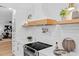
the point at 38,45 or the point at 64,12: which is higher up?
the point at 64,12

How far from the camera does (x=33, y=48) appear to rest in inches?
67.7

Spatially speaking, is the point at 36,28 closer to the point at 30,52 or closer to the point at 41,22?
the point at 41,22

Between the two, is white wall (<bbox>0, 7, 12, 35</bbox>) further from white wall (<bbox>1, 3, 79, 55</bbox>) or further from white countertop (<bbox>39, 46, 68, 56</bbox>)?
white countertop (<bbox>39, 46, 68, 56</bbox>)

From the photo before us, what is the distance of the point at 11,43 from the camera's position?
1.68m

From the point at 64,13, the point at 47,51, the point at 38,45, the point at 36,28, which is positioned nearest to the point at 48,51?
the point at 47,51

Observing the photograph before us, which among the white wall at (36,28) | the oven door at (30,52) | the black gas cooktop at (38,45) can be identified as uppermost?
the white wall at (36,28)

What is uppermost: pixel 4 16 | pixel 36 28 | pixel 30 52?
pixel 4 16

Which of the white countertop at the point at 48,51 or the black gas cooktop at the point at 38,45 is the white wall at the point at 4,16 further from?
the white countertop at the point at 48,51

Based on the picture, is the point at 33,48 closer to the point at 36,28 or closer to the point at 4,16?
the point at 36,28

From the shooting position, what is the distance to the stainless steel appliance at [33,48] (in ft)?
5.59

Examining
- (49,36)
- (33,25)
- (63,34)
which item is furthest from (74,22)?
(33,25)

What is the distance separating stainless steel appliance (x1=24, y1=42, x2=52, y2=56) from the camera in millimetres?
1704

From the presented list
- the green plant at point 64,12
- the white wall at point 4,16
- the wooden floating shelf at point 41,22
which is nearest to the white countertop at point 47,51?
the wooden floating shelf at point 41,22

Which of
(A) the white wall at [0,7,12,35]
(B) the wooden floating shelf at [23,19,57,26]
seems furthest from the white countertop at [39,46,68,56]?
(A) the white wall at [0,7,12,35]
